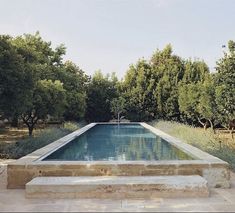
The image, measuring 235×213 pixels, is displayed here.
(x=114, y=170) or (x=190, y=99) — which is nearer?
(x=114, y=170)

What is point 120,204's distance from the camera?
6.14 meters

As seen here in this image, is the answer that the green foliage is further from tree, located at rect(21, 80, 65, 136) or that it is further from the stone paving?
the stone paving

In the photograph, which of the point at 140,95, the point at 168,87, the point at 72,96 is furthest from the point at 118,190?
the point at 168,87

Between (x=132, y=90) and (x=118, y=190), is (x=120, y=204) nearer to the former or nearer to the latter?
(x=118, y=190)

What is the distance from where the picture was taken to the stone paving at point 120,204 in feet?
19.0

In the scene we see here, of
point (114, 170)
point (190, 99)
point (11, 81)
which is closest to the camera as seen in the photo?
point (114, 170)

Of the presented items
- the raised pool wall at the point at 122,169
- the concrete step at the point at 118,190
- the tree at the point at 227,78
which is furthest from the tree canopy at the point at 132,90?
the concrete step at the point at 118,190

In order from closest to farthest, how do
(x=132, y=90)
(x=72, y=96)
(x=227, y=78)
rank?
(x=227, y=78), (x=72, y=96), (x=132, y=90)

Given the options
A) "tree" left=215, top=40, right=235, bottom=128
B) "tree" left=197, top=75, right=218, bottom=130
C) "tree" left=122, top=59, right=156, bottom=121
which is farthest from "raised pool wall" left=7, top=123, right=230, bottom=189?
"tree" left=122, top=59, right=156, bottom=121

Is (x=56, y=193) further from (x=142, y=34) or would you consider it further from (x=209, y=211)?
→ (x=142, y=34)

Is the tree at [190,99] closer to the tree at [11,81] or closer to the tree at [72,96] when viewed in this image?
the tree at [72,96]

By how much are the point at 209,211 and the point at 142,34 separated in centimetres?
1768

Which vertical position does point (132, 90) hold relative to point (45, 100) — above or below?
above

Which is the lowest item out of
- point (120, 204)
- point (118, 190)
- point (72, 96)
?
point (120, 204)
